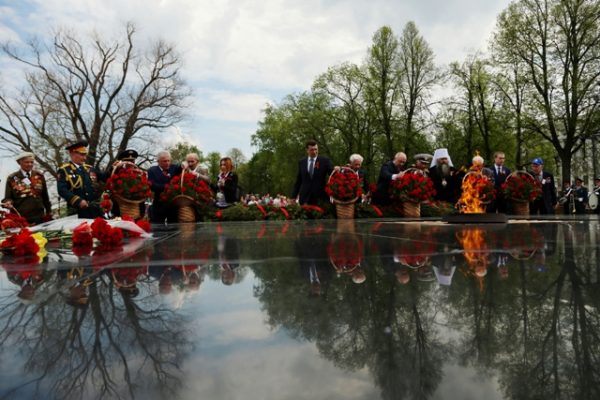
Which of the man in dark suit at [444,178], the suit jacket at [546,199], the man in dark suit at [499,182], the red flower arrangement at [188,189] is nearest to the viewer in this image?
the red flower arrangement at [188,189]

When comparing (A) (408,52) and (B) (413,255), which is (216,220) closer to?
(B) (413,255)

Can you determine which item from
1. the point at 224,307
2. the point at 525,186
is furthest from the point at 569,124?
the point at 224,307

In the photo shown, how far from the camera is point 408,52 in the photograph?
35750 millimetres

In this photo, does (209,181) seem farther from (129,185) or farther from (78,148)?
(78,148)

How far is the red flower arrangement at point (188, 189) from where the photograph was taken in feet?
32.5

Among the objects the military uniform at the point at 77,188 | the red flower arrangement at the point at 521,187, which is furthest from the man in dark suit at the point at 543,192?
the military uniform at the point at 77,188

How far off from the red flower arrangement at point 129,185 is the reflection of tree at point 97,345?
24.0ft

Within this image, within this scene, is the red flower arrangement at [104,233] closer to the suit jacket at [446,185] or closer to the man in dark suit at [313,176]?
the man in dark suit at [313,176]

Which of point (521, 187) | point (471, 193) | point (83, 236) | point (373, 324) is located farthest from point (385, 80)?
point (373, 324)

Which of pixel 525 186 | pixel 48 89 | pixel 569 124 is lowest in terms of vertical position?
pixel 525 186

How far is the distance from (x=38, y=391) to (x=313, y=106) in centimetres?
4262

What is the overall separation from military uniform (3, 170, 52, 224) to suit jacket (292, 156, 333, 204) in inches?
221

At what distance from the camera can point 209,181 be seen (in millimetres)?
11031

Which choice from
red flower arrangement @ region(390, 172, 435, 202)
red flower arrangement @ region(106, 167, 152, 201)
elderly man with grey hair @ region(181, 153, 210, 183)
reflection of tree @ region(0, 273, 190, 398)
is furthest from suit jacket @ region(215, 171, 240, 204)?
reflection of tree @ region(0, 273, 190, 398)
